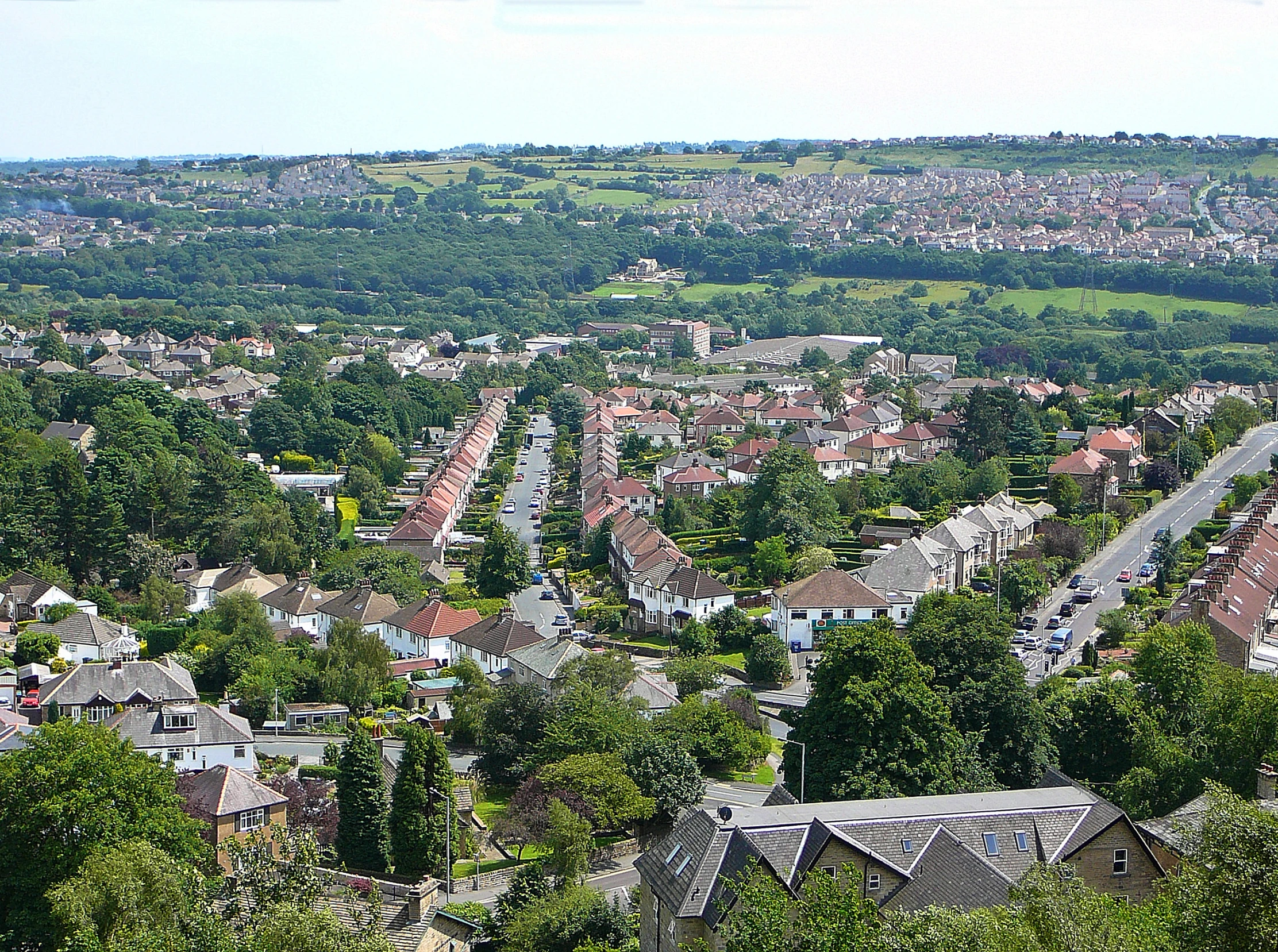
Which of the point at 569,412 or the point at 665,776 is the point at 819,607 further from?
the point at 569,412

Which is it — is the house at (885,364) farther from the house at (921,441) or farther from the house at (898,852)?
the house at (898,852)

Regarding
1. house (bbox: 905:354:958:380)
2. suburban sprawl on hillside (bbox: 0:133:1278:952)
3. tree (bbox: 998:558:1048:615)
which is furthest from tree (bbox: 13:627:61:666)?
house (bbox: 905:354:958:380)

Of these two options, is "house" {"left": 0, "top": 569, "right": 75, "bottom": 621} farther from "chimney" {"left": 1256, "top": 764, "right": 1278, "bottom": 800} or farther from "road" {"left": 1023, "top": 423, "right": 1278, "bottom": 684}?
"chimney" {"left": 1256, "top": 764, "right": 1278, "bottom": 800}

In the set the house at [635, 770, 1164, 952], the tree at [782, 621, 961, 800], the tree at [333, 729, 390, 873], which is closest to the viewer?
the house at [635, 770, 1164, 952]

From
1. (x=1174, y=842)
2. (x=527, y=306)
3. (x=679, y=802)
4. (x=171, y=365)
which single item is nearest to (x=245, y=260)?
(x=527, y=306)

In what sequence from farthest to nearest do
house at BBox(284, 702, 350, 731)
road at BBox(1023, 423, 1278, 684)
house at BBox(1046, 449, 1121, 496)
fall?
house at BBox(1046, 449, 1121, 496), road at BBox(1023, 423, 1278, 684), house at BBox(284, 702, 350, 731)

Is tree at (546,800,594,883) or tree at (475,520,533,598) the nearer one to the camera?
tree at (546,800,594,883)
